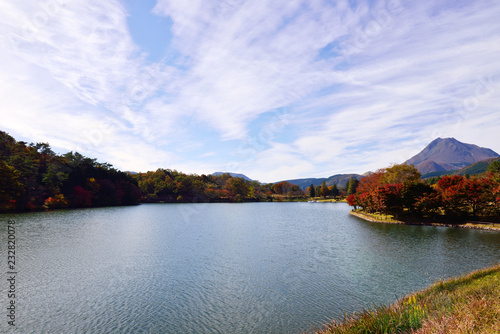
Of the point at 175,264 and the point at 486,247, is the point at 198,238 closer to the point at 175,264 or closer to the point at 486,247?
the point at 175,264

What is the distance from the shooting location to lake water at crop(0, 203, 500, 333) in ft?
40.2

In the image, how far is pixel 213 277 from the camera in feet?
59.5

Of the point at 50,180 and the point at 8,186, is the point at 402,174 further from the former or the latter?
the point at 50,180

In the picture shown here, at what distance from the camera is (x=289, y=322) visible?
12.0 m

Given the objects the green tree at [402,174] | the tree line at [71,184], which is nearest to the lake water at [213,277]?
the tree line at [71,184]

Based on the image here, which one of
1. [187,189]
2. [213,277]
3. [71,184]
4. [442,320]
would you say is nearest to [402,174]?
[213,277]

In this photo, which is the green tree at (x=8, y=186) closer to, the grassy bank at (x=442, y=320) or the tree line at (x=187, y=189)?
the tree line at (x=187, y=189)

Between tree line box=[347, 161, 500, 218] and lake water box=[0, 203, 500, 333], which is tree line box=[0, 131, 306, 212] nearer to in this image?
lake water box=[0, 203, 500, 333]

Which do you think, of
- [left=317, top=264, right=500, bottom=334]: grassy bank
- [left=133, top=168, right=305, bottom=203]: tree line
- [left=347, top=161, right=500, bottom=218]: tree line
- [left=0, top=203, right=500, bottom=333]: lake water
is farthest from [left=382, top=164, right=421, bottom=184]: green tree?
[left=133, top=168, right=305, bottom=203]: tree line

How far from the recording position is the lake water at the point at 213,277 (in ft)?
40.2

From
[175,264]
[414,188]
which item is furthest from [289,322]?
[414,188]

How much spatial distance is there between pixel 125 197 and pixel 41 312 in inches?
3643

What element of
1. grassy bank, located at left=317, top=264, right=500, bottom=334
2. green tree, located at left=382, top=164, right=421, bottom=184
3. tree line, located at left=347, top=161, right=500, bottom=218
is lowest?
grassy bank, located at left=317, top=264, right=500, bottom=334

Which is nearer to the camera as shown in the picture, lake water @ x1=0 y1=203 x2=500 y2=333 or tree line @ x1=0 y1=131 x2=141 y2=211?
lake water @ x1=0 y1=203 x2=500 y2=333
